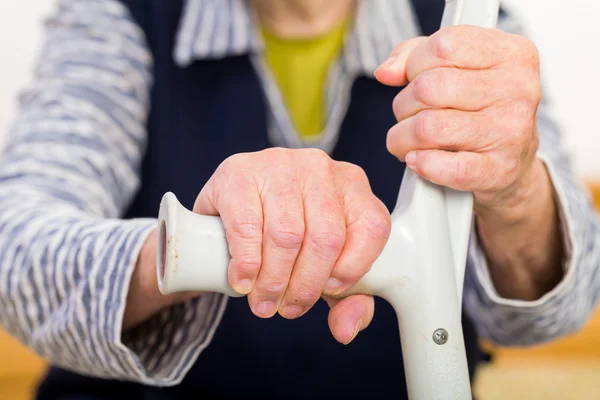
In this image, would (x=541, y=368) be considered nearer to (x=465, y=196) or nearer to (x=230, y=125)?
(x=230, y=125)

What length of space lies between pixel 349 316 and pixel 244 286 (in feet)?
0.18

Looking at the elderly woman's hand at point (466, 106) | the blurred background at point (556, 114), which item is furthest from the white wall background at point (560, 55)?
the elderly woman's hand at point (466, 106)

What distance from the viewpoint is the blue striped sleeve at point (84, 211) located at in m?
0.39

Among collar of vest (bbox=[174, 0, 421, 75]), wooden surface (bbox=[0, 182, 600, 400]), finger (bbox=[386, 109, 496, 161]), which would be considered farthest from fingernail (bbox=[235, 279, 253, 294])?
wooden surface (bbox=[0, 182, 600, 400])

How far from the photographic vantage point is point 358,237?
28 cm

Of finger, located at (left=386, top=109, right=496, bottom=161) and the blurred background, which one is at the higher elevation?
finger, located at (left=386, top=109, right=496, bottom=161)

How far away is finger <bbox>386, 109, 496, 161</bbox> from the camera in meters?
0.32

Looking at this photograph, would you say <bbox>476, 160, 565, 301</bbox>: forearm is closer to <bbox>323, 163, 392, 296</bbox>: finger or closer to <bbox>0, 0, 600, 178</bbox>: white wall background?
<bbox>323, 163, 392, 296</bbox>: finger

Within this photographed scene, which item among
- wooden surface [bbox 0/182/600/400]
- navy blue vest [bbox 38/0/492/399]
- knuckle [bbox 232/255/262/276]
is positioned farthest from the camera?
wooden surface [bbox 0/182/600/400]

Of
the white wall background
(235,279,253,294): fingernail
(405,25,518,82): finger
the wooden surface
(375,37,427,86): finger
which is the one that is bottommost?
the wooden surface

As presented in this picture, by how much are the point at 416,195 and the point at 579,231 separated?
0.59 ft

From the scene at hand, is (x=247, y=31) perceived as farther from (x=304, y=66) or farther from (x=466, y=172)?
(x=466, y=172)

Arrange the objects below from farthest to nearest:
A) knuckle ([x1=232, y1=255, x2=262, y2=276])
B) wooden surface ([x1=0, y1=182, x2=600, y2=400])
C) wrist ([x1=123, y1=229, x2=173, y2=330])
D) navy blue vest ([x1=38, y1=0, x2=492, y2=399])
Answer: wooden surface ([x1=0, y1=182, x2=600, y2=400]) → navy blue vest ([x1=38, y1=0, x2=492, y2=399]) → wrist ([x1=123, y1=229, x2=173, y2=330]) → knuckle ([x1=232, y1=255, x2=262, y2=276])

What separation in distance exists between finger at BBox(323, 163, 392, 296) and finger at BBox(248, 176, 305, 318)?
2cm
